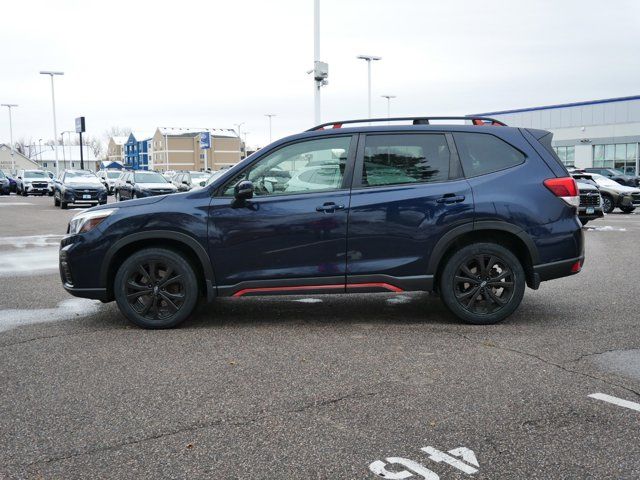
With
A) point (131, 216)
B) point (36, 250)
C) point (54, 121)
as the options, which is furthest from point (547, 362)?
point (54, 121)

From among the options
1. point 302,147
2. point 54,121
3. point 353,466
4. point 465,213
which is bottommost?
point 353,466

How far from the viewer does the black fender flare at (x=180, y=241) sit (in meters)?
6.08

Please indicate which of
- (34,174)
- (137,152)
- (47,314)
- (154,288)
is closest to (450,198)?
(154,288)

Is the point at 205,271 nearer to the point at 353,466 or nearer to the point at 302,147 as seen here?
the point at 302,147

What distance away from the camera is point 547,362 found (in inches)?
199

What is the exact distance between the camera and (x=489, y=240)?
6.33 meters

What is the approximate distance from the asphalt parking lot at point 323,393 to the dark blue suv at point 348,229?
1.37 feet

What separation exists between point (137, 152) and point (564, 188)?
471 feet

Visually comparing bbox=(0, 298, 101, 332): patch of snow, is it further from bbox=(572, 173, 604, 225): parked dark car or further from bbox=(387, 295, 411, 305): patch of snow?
bbox=(572, 173, 604, 225): parked dark car

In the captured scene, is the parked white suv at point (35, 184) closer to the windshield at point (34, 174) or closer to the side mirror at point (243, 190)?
the windshield at point (34, 174)

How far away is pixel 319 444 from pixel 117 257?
343 centimetres

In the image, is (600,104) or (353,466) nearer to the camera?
(353,466)

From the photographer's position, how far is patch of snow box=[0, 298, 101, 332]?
6582 millimetres

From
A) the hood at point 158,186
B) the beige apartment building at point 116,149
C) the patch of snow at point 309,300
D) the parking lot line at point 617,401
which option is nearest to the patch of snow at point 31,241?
the patch of snow at point 309,300
